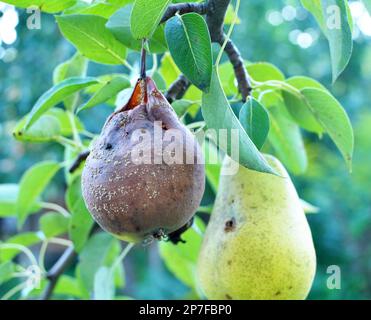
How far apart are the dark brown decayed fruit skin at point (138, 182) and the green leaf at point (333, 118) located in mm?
246

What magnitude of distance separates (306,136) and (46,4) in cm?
304

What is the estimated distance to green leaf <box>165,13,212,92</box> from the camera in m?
0.51

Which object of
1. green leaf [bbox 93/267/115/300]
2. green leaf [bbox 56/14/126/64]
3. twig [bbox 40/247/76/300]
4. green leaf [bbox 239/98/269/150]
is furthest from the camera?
twig [bbox 40/247/76/300]

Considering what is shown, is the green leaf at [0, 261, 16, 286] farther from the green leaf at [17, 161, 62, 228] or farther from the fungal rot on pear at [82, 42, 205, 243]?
the fungal rot on pear at [82, 42, 205, 243]

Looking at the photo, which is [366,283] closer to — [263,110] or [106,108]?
[106,108]

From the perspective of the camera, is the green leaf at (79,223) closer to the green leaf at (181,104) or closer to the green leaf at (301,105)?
the green leaf at (181,104)

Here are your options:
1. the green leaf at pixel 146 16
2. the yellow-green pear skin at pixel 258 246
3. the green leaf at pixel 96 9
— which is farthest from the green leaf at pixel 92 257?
the green leaf at pixel 146 16

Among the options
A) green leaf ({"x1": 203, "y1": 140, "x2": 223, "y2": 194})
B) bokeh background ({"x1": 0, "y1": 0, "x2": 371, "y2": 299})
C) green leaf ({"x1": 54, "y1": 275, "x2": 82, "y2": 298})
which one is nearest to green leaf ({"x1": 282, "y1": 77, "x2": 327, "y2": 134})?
green leaf ({"x1": 203, "y1": 140, "x2": 223, "y2": 194})

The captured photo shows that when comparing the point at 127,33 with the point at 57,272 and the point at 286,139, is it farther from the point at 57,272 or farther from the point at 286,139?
the point at 57,272

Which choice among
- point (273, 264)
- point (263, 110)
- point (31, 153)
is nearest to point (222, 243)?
point (273, 264)

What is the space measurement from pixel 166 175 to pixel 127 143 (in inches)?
1.7

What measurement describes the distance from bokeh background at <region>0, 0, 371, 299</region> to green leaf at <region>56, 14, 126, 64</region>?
182cm

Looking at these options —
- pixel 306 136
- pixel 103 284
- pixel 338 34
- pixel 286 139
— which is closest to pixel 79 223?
pixel 103 284

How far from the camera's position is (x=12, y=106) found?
288 centimetres
